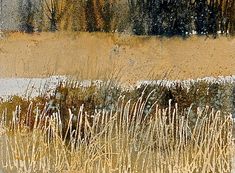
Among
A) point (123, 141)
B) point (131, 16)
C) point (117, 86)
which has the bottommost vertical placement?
point (123, 141)

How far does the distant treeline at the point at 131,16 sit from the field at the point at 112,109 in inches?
1.0

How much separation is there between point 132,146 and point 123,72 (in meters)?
0.21

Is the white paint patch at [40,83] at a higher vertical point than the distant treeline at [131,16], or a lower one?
lower

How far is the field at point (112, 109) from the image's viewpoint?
1.37 meters

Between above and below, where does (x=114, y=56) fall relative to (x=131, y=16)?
below

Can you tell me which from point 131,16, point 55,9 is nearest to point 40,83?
point 55,9

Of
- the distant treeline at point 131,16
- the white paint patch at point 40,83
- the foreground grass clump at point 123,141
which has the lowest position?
the foreground grass clump at point 123,141

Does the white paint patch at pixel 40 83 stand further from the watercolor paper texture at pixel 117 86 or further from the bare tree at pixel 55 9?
the bare tree at pixel 55 9

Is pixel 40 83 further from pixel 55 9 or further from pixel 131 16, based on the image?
pixel 131 16

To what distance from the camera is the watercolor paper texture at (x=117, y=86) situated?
1367 mm

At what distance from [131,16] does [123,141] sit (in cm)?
35

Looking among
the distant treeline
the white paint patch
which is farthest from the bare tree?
the white paint patch

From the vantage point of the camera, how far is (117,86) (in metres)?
1.38


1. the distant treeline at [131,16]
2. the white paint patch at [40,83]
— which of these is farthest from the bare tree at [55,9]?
the white paint patch at [40,83]
